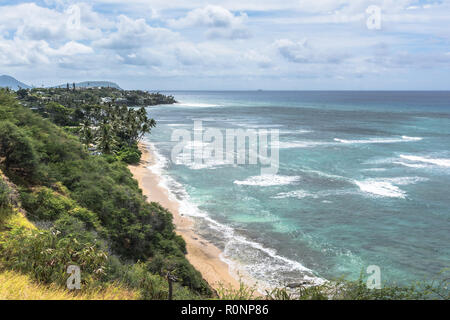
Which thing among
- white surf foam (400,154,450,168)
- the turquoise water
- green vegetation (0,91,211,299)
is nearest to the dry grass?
green vegetation (0,91,211,299)

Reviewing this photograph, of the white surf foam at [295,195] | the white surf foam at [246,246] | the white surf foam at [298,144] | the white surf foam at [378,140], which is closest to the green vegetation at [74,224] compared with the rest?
the white surf foam at [246,246]

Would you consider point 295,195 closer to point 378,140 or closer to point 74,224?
point 74,224

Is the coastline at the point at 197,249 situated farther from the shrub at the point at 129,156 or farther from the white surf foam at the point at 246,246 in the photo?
the shrub at the point at 129,156

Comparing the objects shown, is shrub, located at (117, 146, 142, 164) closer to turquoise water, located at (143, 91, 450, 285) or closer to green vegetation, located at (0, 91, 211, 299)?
turquoise water, located at (143, 91, 450, 285)

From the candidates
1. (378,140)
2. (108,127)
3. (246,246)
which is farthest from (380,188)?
(108,127)

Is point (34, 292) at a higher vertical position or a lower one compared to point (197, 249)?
higher

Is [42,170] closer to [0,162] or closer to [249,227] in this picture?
[0,162]
